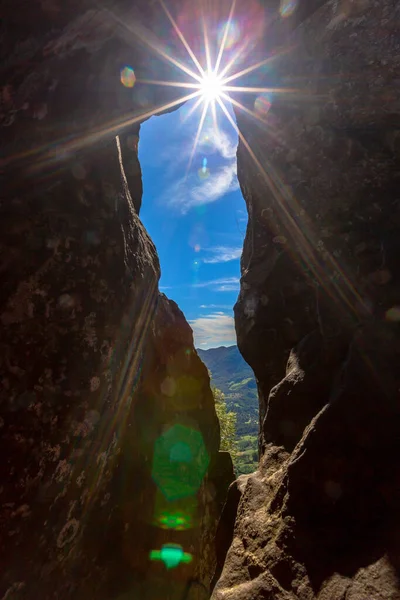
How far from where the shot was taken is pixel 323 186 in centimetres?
988

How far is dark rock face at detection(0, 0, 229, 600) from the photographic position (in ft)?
20.4

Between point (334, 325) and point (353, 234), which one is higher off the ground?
point (353, 234)

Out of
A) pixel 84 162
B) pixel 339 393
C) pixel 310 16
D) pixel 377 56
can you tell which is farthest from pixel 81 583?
pixel 310 16

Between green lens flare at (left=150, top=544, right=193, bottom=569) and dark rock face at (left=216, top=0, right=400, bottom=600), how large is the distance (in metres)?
6.79

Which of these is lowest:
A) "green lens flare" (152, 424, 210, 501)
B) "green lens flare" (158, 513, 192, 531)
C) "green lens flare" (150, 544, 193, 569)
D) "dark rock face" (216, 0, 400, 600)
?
"green lens flare" (150, 544, 193, 569)

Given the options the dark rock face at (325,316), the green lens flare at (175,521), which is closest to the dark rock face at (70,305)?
the green lens flare at (175,521)

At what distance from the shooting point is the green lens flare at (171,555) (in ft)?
38.7

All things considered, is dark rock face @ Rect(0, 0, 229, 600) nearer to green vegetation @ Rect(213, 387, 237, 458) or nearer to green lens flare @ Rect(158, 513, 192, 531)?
green lens flare @ Rect(158, 513, 192, 531)

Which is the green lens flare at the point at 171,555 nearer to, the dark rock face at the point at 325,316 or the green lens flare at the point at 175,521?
the green lens flare at the point at 175,521

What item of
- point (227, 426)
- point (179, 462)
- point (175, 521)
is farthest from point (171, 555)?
point (227, 426)

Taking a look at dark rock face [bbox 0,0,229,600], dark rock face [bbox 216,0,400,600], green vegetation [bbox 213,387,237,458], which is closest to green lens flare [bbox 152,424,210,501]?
dark rock face [bbox 0,0,229,600]

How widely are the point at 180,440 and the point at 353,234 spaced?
456 inches

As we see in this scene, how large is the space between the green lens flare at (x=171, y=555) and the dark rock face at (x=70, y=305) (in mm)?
537

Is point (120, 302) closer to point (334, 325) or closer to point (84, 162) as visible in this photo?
point (84, 162)
